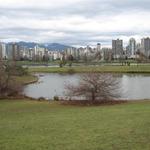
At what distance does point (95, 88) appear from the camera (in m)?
43.3

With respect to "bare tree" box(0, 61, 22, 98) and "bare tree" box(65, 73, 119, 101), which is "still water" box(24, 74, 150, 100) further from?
"bare tree" box(65, 73, 119, 101)

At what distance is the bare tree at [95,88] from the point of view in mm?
43156

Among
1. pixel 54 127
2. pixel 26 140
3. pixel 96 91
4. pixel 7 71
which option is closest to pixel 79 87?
pixel 96 91

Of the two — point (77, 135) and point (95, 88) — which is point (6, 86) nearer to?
point (95, 88)

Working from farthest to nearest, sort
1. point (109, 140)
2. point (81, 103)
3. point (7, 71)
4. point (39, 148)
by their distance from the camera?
point (7, 71) → point (81, 103) → point (109, 140) → point (39, 148)

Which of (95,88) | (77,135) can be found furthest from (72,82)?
(77,135)

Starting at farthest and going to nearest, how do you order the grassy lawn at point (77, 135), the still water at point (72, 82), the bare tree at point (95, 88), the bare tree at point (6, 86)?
the still water at point (72, 82)
the bare tree at point (6, 86)
the bare tree at point (95, 88)
the grassy lawn at point (77, 135)

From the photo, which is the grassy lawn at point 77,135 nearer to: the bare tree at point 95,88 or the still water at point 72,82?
the bare tree at point 95,88

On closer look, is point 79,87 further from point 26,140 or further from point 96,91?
point 26,140

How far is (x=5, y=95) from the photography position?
50812 millimetres

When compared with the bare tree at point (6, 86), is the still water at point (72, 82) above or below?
below

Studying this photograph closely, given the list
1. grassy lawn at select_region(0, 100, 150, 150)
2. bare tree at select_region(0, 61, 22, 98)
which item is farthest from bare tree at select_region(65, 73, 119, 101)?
grassy lawn at select_region(0, 100, 150, 150)

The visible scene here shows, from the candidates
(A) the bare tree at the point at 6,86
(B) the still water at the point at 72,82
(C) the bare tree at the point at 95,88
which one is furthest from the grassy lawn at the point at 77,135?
(B) the still water at the point at 72,82

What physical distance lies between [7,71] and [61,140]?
150 ft
